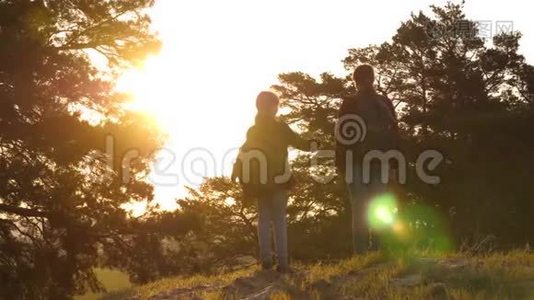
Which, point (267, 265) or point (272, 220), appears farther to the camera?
point (272, 220)

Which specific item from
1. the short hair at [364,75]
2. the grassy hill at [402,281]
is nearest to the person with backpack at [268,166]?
the grassy hill at [402,281]

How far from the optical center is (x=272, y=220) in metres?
6.85

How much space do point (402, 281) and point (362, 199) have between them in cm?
Answer: 203

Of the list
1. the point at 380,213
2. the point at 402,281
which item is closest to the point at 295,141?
the point at 380,213

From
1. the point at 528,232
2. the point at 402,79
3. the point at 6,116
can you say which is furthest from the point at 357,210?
the point at 402,79

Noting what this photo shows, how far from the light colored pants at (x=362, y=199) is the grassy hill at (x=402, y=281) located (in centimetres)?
83

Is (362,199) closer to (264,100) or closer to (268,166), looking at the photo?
(268,166)

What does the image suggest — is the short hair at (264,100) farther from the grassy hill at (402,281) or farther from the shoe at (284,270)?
the grassy hill at (402,281)

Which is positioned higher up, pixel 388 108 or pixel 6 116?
pixel 6 116

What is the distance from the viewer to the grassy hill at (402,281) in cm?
419

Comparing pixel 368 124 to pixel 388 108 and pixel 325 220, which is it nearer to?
pixel 388 108

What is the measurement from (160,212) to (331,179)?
557 inches

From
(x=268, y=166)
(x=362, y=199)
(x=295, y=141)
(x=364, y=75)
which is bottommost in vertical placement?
(x=362, y=199)

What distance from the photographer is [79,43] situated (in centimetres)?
1686
